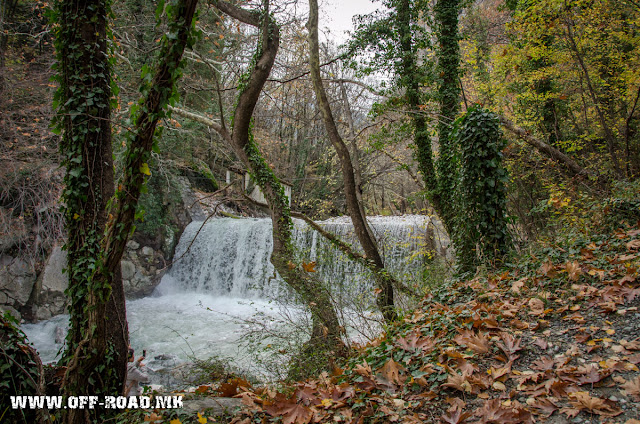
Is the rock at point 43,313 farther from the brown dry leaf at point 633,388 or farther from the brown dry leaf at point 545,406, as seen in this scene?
the brown dry leaf at point 633,388

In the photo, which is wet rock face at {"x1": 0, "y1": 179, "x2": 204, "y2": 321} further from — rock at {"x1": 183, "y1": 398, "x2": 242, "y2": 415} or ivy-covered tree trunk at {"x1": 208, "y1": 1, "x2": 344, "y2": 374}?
rock at {"x1": 183, "y1": 398, "x2": 242, "y2": 415}

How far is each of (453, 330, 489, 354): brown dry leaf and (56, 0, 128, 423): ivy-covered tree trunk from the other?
2.69 metres

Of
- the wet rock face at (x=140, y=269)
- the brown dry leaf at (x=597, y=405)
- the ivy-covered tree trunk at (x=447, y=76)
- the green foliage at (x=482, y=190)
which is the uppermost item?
the ivy-covered tree trunk at (x=447, y=76)

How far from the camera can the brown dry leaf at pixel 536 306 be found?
8.63ft

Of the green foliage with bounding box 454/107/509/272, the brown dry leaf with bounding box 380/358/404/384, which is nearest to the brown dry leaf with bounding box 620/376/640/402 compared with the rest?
the brown dry leaf with bounding box 380/358/404/384

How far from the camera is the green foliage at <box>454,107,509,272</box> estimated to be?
4.80 meters

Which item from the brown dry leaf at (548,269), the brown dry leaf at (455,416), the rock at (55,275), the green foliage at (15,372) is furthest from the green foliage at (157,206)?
the brown dry leaf at (455,416)

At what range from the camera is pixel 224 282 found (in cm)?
1115

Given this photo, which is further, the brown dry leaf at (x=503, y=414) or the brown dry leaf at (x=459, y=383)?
the brown dry leaf at (x=459, y=383)

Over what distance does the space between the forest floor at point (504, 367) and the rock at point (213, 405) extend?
0.07 metres

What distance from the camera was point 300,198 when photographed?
48.2 feet

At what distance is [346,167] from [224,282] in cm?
724

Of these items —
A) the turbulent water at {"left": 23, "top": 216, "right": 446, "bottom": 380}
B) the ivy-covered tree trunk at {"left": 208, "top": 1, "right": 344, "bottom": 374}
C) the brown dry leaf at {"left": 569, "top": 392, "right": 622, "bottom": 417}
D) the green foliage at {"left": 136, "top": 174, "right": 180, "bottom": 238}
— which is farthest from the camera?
the green foliage at {"left": 136, "top": 174, "right": 180, "bottom": 238}

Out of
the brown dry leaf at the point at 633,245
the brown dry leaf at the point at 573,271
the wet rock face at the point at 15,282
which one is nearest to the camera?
the brown dry leaf at the point at 573,271
